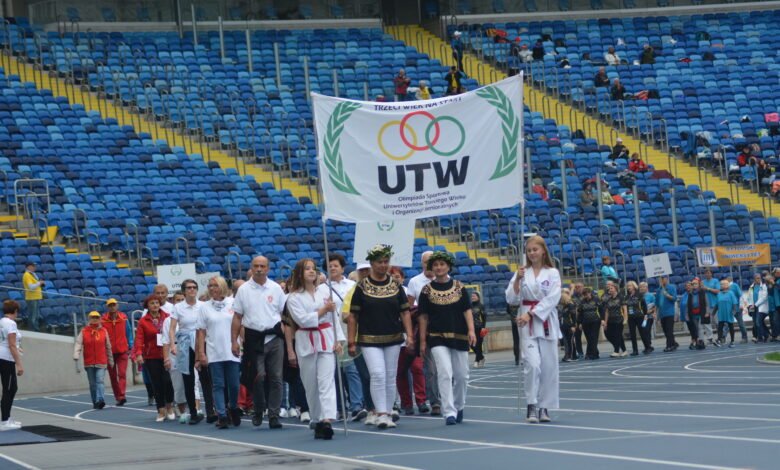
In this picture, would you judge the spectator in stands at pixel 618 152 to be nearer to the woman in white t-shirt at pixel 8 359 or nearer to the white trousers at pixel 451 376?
the woman in white t-shirt at pixel 8 359

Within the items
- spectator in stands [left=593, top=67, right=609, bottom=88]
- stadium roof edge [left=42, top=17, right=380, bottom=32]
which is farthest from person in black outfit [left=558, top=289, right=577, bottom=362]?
stadium roof edge [left=42, top=17, right=380, bottom=32]

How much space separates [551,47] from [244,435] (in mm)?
35445

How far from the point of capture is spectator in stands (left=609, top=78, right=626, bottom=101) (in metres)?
47.8

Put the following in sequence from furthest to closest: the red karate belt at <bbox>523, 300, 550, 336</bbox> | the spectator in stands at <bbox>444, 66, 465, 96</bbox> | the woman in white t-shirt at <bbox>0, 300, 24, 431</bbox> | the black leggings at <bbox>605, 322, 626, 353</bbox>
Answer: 1. the spectator in stands at <bbox>444, 66, 465, 96</bbox>
2. the black leggings at <bbox>605, 322, 626, 353</bbox>
3. the woman in white t-shirt at <bbox>0, 300, 24, 431</bbox>
4. the red karate belt at <bbox>523, 300, 550, 336</bbox>

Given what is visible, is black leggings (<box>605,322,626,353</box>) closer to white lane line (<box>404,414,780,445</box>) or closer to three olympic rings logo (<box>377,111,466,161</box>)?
white lane line (<box>404,414,780,445</box>)

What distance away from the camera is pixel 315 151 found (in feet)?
101

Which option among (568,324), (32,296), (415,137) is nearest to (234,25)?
(32,296)

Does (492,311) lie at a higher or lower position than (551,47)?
lower

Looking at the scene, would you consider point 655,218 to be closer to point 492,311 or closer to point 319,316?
point 492,311

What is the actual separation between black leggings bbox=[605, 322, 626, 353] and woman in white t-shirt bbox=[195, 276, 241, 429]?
44.6ft

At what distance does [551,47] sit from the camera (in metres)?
50.5

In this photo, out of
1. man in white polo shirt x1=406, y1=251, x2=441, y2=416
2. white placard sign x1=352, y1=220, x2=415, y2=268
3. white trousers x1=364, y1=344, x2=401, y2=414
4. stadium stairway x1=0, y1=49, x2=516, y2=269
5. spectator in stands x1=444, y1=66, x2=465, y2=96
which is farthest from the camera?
spectator in stands x1=444, y1=66, x2=465, y2=96

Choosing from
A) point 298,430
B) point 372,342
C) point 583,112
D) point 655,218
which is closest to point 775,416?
point 372,342

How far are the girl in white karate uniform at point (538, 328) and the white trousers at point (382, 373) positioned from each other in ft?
4.65
